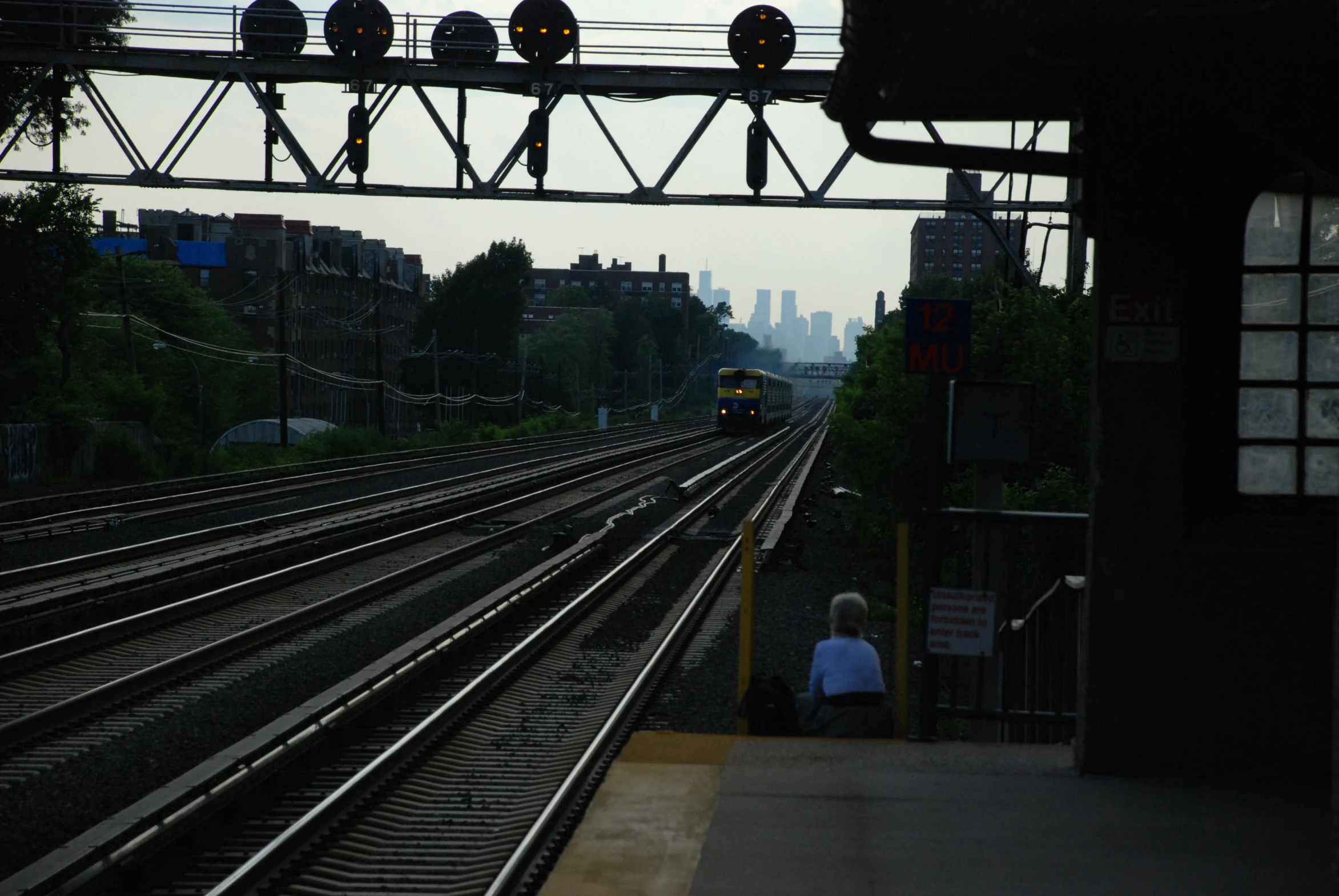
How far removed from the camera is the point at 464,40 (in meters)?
19.2

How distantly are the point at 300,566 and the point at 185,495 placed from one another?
1038cm

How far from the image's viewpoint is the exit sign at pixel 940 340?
7492 millimetres

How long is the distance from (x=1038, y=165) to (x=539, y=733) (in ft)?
17.7

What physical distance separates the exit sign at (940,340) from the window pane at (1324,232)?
92.1 inches

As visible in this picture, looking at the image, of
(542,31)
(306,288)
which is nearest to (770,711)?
(542,31)

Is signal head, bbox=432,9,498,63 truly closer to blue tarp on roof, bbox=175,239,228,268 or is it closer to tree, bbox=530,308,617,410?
tree, bbox=530,308,617,410

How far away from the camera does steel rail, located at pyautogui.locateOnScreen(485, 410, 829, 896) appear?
6.43 m

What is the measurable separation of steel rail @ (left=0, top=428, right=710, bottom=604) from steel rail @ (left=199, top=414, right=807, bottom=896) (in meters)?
5.12

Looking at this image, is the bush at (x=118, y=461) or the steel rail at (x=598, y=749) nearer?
the steel rail at (x=598, y=749)

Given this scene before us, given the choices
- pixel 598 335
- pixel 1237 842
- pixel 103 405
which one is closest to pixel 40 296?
pixel 103 405

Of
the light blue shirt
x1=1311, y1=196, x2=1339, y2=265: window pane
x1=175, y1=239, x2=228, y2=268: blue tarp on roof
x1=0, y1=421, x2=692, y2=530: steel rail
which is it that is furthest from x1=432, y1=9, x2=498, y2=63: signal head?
x1=175, y1=239, x2=228, y2=268: blue tarp on roof

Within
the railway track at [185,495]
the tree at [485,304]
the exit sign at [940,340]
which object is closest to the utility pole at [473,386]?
the tree at [485,304]

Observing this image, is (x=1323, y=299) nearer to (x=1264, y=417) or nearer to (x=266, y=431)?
(x=1264, y=417)

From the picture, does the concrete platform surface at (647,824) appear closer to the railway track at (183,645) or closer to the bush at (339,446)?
the railway track at (183,645)
